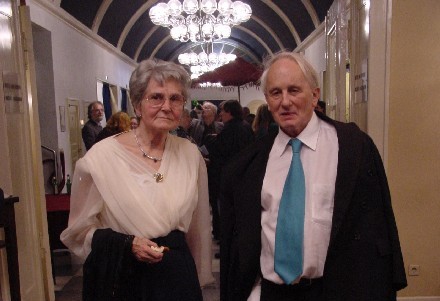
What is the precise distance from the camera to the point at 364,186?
143cm

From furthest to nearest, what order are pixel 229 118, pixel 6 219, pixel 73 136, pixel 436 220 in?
1. pixel 73 136
2. pixel 229 118
3. pixel 436 220
4. pixel 6 219

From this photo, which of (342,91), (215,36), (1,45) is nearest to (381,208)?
(342,91)

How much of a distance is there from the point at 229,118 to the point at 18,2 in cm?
217

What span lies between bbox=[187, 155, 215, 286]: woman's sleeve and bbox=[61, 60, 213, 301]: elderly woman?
8 cm

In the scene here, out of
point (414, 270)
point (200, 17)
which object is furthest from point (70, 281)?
point (200, 17)

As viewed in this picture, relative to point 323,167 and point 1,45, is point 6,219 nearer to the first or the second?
point 1,45

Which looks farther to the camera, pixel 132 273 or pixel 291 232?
pixel 132 273

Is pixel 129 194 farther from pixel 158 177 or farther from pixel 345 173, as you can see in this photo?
pixel 345 173

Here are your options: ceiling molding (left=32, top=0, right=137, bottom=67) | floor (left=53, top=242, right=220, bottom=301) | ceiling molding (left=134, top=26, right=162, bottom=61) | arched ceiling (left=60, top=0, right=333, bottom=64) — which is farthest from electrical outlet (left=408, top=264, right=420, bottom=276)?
ceiling molding (left=134, top=26, right=162, bottom=61)

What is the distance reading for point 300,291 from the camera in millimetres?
1443

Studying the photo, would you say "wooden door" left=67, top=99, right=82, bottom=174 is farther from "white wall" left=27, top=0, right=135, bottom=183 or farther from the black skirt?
the black skirt

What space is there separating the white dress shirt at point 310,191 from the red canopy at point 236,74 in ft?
15.9

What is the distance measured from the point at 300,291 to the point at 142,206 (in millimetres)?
653

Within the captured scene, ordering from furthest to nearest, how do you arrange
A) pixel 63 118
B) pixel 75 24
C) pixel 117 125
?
1. pixel 75 24
2. pixel 63 118
3. pixel 117 125
